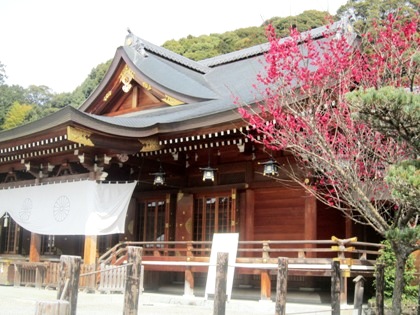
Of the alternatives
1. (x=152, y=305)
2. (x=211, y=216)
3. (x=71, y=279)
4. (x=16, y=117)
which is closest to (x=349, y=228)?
(x=211, y=216)

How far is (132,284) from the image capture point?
7098 mm

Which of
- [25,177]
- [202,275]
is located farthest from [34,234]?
[202,275]

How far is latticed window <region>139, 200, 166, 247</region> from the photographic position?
15.6 meters

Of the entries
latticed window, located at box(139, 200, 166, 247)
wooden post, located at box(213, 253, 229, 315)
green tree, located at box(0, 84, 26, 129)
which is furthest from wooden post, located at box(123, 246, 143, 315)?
green tree, located at box(0, 84, 26, 129)

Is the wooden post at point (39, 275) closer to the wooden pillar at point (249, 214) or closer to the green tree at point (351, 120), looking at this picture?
the wooden pillar at point (249, 214)

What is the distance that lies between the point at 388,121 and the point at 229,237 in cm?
708

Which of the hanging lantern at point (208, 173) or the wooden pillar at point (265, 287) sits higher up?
the hanging lantern at point (208, 173)

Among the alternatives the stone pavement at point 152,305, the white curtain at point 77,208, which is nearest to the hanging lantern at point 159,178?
the white curtain at point 77,208

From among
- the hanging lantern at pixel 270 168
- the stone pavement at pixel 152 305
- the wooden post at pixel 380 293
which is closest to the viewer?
the wooden post at pixel 380 293

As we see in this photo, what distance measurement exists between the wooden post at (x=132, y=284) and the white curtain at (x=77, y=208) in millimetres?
6547

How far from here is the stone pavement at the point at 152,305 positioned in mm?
10219

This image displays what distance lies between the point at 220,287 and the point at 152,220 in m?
8.74

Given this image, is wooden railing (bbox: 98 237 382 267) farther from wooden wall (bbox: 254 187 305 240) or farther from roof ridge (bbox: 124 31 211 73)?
roof ridge (bbox: 124 31 211 73)

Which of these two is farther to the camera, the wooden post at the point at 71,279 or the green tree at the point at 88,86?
the green tree at the point at 88,86
